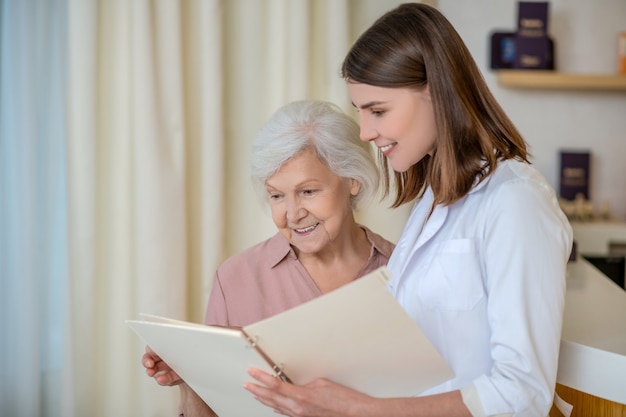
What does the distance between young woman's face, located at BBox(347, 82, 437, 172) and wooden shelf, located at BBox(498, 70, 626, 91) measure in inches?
97.8

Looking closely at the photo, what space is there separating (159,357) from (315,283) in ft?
1.57

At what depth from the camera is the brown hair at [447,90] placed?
1308 millimetres

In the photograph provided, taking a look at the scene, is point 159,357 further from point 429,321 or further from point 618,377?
point 618,377

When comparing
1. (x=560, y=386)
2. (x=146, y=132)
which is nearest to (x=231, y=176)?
(x=146, y=132)

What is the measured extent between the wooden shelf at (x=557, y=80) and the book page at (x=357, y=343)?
2635 mm

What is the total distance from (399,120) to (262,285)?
0.82 m

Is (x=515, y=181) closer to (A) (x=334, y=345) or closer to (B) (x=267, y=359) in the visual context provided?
(A) (x=334, y=345)

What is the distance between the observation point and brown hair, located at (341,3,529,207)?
1308 mm

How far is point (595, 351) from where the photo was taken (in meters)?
1.51

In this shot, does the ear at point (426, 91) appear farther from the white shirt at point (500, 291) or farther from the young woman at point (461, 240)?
the white shirt at point (500, 291)

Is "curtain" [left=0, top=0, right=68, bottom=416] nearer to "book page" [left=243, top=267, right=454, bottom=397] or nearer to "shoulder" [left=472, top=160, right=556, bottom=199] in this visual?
"book page" [left=243, top=267, right=454, bottom=397]

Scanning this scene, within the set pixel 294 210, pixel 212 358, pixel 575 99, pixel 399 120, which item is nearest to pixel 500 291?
pixel 399 120

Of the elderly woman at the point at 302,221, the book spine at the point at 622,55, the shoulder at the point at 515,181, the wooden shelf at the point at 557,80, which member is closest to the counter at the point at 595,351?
the shoulder at the point at 515,181

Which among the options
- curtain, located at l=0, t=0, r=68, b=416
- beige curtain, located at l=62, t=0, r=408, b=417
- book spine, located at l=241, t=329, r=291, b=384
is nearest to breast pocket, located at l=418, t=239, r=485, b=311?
book spine, located at l=241, t=329, r=291, b=384
